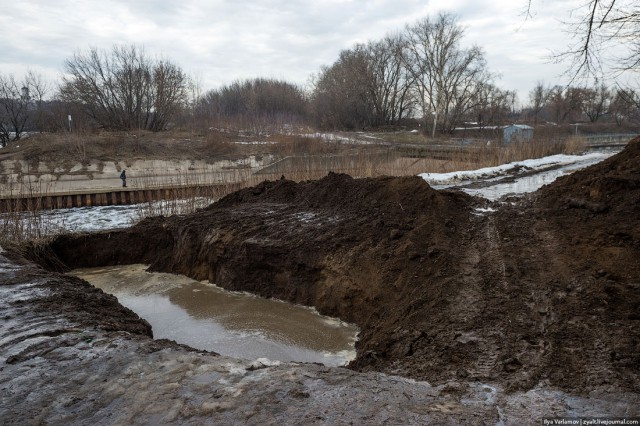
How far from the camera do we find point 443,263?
6.36m

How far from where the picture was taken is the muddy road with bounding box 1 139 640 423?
4039 millimetres

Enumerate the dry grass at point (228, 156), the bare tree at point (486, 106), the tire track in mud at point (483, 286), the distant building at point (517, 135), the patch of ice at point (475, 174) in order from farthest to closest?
the bare tree at point (486, 106) → the distant building at point (517, 135) → the patch of ice at point (475, 174) → the dry grass at point (228, 156) → the tire track in mud at point (483, 286)

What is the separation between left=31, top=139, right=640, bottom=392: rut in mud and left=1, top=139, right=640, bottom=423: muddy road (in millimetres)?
23

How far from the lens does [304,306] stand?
7664 mm

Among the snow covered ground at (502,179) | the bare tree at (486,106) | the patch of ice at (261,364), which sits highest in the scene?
the bare tree at (486,106)

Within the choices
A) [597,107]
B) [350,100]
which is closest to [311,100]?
[350,100]

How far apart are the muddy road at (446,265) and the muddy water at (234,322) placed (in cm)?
33

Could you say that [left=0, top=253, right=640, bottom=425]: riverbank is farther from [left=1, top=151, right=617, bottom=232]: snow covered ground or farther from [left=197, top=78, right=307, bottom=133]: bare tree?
[left=197, top=78, right=307, bottom=133]: bare tree

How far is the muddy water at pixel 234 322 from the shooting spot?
20.0 feet

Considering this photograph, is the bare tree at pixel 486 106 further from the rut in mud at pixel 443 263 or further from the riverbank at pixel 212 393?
the riverbank at pixel 212 393

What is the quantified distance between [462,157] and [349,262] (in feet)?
61.3

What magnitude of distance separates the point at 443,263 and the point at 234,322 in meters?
3.42

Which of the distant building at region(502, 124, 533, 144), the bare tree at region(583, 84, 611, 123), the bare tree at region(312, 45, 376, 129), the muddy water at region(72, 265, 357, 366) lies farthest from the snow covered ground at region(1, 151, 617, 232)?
the bare tree at region(583, 84, 611, 123)

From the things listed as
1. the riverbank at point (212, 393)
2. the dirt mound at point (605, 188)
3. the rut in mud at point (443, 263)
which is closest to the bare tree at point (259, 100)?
the rut in mud at point (443, 263)
